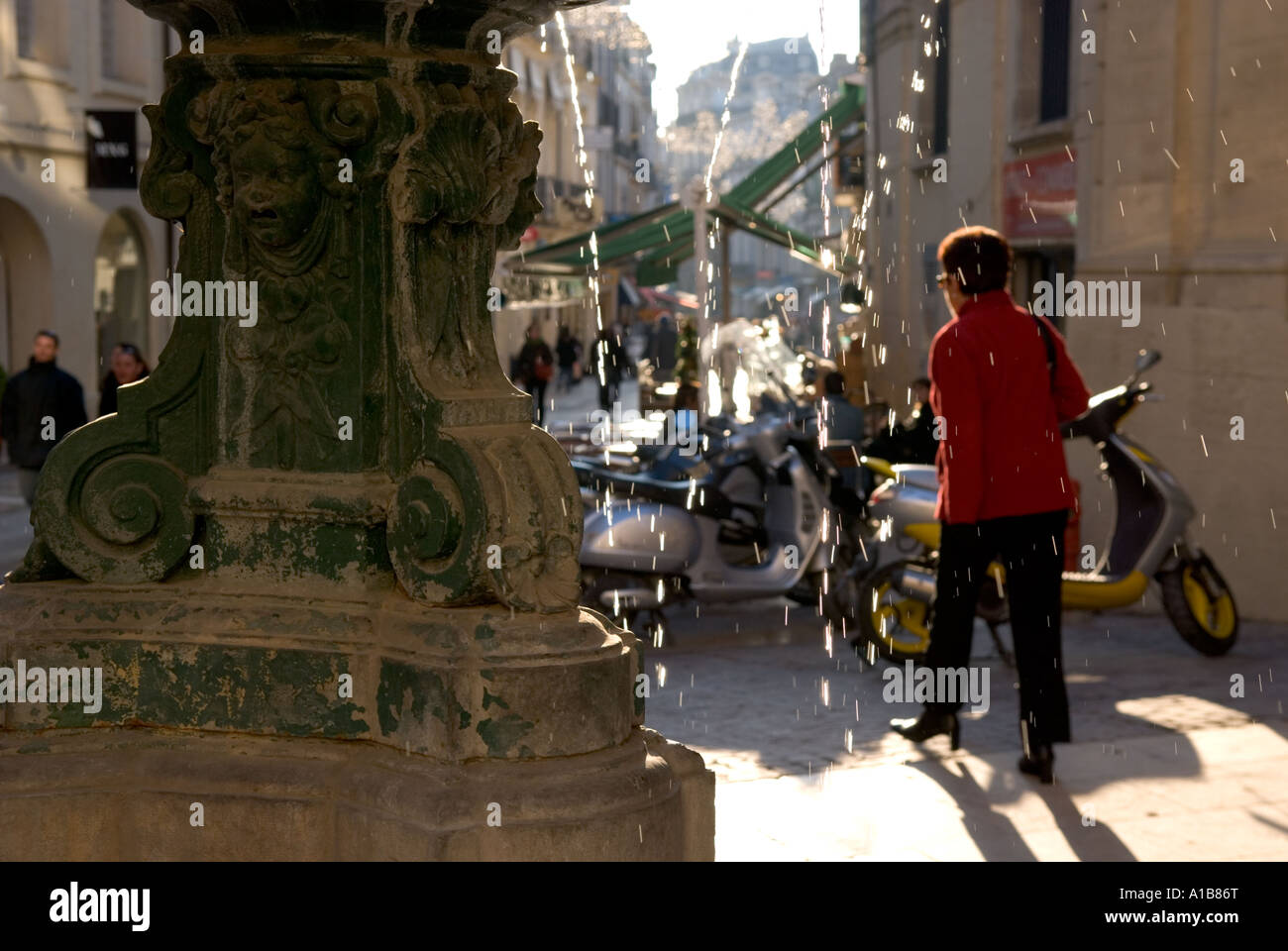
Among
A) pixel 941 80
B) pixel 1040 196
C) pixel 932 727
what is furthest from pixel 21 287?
pixel 932 727

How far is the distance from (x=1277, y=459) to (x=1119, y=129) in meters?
2.18

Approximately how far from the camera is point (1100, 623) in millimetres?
9977

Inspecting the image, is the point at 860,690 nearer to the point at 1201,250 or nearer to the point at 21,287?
the point at 1201,250

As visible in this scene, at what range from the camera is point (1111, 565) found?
29.3 feet

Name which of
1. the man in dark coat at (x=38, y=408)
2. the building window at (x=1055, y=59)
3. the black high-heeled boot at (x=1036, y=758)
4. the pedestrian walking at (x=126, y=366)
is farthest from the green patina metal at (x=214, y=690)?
the building window at (x=1055, y=59)

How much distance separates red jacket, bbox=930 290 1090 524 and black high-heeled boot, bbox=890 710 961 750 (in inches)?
31.9

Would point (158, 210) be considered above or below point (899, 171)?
below

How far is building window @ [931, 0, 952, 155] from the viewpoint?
22031mm

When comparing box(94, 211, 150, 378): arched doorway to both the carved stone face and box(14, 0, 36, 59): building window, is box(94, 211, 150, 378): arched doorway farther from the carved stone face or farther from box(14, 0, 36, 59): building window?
the carved stone face

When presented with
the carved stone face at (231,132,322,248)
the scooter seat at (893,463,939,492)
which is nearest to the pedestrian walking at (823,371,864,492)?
the scooter seat at (893,463,939,492)

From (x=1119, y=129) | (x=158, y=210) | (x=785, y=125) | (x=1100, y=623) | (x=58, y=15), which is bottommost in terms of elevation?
(x=1100, y=623)
